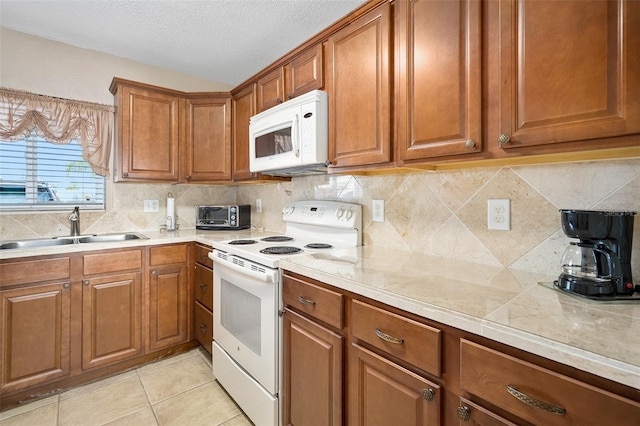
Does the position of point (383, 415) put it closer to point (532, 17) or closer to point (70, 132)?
point (532, 17)

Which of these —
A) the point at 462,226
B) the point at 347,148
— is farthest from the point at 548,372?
the point at 347,148

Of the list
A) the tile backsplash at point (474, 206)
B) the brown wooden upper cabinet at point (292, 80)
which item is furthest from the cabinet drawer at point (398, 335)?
the brown wooden upper cabinet at point (292, 80)

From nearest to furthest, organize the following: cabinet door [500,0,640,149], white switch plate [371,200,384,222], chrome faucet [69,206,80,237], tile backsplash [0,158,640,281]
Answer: cabinet door [500,0,640,149] < tile backsplash [0,158,640,281] < white switch plate [371,200,384,222] < chrome faucet [69,206,80,237]

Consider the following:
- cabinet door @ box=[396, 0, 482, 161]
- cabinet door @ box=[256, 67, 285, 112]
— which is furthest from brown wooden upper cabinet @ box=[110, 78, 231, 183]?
cabinet door @ box=[396, 0, 482, 161]

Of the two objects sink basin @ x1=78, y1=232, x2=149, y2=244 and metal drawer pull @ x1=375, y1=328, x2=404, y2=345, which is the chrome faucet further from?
metal drawer pull @ x1=375, y1=328, x2=404, y2=345

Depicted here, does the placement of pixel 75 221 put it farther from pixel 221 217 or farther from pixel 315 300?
pixel 315 300

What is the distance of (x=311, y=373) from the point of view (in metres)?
1.30

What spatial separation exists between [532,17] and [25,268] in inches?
108

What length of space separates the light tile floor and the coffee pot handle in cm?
180

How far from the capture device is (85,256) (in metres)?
1.95

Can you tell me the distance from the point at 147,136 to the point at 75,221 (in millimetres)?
852

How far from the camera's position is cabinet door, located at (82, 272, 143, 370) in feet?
6.48

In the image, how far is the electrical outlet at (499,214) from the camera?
50.3 inches

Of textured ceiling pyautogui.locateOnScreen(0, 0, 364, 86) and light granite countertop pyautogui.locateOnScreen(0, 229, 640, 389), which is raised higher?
textured ceiling pyautogui.locateOnScreen(0, 0, 364, 86)
